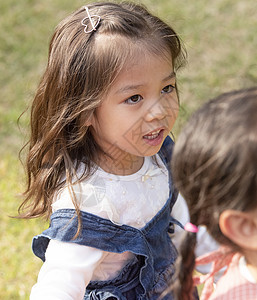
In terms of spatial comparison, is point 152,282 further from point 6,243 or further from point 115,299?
point 6,243

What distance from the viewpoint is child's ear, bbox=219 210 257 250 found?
1067mm

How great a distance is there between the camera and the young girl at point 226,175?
1.00m

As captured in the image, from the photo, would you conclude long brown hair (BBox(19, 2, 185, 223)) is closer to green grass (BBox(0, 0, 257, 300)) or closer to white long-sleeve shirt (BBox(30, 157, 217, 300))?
white long-sleeve shirt (BBox(30, 157, 217, 300))

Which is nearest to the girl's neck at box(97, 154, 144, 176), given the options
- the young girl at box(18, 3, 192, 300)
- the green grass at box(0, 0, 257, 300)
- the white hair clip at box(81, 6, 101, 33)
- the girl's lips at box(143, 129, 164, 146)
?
the young girl at box(18, 3, 192, 300)

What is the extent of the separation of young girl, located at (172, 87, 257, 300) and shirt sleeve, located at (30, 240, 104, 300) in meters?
0.36

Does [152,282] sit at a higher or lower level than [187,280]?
lower

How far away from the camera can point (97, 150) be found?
5.48 feet

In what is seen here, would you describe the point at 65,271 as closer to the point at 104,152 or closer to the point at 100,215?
the point at 100,215

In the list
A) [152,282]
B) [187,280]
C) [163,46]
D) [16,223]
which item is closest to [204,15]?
[16,223]

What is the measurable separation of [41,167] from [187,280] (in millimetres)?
707

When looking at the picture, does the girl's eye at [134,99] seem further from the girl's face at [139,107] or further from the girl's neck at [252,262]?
the girl's neck at [252,262]

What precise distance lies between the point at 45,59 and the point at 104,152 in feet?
8.01

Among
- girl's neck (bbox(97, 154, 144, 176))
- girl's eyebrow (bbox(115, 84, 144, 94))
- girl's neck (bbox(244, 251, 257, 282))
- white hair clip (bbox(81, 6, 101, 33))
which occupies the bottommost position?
girl's neck (bbox(97, 154, 144, 176))

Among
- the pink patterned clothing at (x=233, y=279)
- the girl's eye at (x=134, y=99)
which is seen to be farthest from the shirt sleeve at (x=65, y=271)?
the girl's eye at (x=134, y=99)
